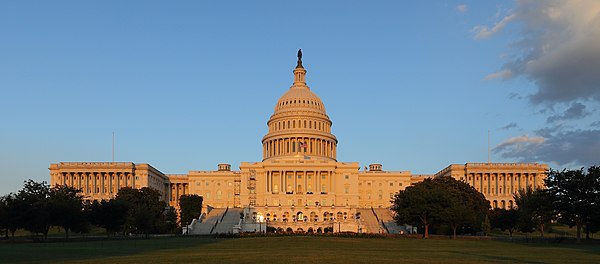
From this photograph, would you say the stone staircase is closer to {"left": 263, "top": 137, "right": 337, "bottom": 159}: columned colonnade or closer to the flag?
the flag

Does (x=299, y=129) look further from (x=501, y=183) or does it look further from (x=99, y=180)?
(x=501, y=183)

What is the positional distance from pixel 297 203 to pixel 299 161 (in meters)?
12.0

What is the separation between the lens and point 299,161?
528ft

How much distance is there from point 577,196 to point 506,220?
32413 mm

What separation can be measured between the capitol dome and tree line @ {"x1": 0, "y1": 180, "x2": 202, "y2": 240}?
71903 millimetres

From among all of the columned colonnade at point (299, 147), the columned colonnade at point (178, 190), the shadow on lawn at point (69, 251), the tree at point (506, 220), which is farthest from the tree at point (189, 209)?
the shadow on lawn at point (69, 251)

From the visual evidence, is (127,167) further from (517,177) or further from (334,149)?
(517,177)

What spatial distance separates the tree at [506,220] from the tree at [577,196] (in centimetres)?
2484

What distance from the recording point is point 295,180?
160 m

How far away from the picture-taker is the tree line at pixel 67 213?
79812 mm

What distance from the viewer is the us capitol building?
459 ft

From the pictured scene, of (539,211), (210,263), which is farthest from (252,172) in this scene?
(210,263)

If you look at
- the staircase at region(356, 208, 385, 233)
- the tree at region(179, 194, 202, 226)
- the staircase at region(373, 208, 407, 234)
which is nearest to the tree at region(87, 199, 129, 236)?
the tree at region(179, 194, 202, 226)

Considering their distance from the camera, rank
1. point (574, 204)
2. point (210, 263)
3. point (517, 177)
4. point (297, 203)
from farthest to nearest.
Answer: point (517, 177), point (297, 203), point (574, 204), point (210, 263)
